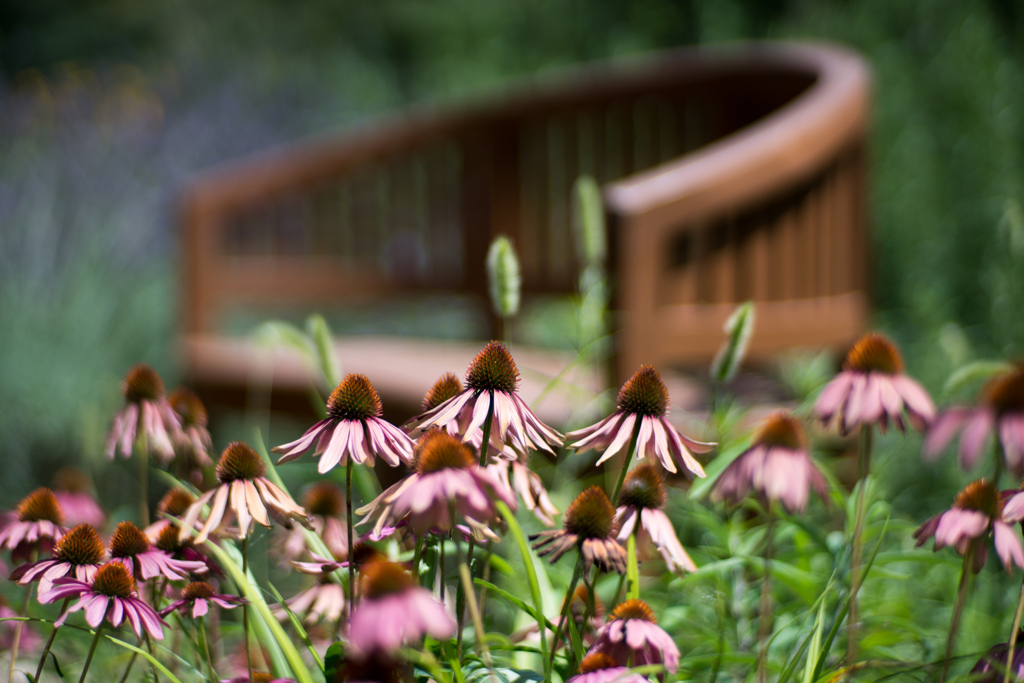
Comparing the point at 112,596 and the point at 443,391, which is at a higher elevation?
the point at 443,391

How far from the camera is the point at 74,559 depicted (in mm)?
646

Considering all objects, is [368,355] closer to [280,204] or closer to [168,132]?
[280,204]

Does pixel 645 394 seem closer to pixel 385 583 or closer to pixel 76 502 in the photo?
pixel 385 583

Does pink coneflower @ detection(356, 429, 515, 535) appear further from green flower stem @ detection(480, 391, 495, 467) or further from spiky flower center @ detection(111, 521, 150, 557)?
spiky flower center @ detection(111, 521, 150, 557)

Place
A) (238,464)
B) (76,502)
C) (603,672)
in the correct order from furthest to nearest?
(76,502), (238,464), (603,672)

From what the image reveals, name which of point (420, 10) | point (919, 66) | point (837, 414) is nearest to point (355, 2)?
point (420, 10)

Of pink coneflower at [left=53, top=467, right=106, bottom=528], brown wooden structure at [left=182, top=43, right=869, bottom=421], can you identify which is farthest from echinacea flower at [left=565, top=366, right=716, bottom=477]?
brown wooden structure at [left=182, top=43, right=869, bottom=421]

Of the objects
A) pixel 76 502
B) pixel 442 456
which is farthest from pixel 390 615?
pixel 76 502

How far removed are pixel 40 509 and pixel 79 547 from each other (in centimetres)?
11

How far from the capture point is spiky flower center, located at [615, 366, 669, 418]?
63 centimetres

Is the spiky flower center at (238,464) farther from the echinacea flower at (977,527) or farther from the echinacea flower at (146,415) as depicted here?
the echinacea flower at (977,527)

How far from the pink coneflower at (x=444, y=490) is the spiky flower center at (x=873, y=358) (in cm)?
41

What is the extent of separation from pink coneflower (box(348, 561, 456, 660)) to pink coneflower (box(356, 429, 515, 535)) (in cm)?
5

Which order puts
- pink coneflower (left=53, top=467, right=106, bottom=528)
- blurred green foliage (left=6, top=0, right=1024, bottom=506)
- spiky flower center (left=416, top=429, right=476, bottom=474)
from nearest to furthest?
spiky flower center (left=416, top=429, right=476, bottom=474)
pink coneflower (left=53, top=467, right=106, bottom=528)
blurred green foliage (left=6, top=0, right=1024, bottom=506)
